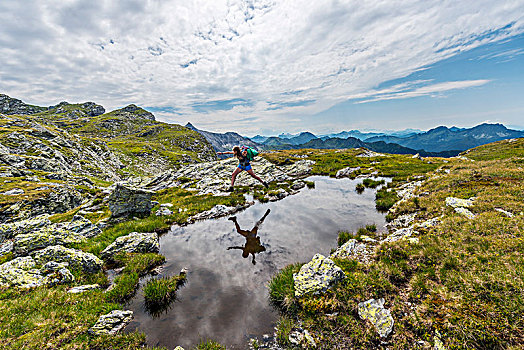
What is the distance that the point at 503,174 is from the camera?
1500 centimetres

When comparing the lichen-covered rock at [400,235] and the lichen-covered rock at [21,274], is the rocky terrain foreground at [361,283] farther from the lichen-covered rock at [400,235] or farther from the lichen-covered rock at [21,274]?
the lichen-covered rock at [400,235]

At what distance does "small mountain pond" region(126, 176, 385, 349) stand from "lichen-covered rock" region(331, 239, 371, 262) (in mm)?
1325

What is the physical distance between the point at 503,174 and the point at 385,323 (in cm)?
1819

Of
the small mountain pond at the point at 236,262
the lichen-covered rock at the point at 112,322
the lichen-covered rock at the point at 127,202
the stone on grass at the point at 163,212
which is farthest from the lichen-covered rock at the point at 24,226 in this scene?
the lichen-covered rock at the point at 112,322

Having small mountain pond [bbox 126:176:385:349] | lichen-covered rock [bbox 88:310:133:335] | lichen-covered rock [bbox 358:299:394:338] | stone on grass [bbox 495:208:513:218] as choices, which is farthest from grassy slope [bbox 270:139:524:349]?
lichen-covered rock [bbox 88:310:133:335]

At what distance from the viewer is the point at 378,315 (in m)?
6.37

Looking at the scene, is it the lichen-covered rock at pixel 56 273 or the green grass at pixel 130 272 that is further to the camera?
the lichen-covered rock at pixel 56 273

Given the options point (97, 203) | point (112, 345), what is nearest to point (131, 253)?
point (112, 345)

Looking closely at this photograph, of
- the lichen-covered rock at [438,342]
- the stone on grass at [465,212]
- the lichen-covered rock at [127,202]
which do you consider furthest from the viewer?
the lichen-covered rock at [127,202]

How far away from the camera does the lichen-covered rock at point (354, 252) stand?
30.3 feet

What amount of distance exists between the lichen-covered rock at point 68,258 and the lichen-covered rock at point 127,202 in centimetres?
819

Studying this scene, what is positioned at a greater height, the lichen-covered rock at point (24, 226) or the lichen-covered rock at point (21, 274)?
the lichen-covered rock at point (24, 226)

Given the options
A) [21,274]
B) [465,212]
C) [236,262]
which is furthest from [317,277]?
[21,274]

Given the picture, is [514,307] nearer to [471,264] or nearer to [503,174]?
[471,264]
